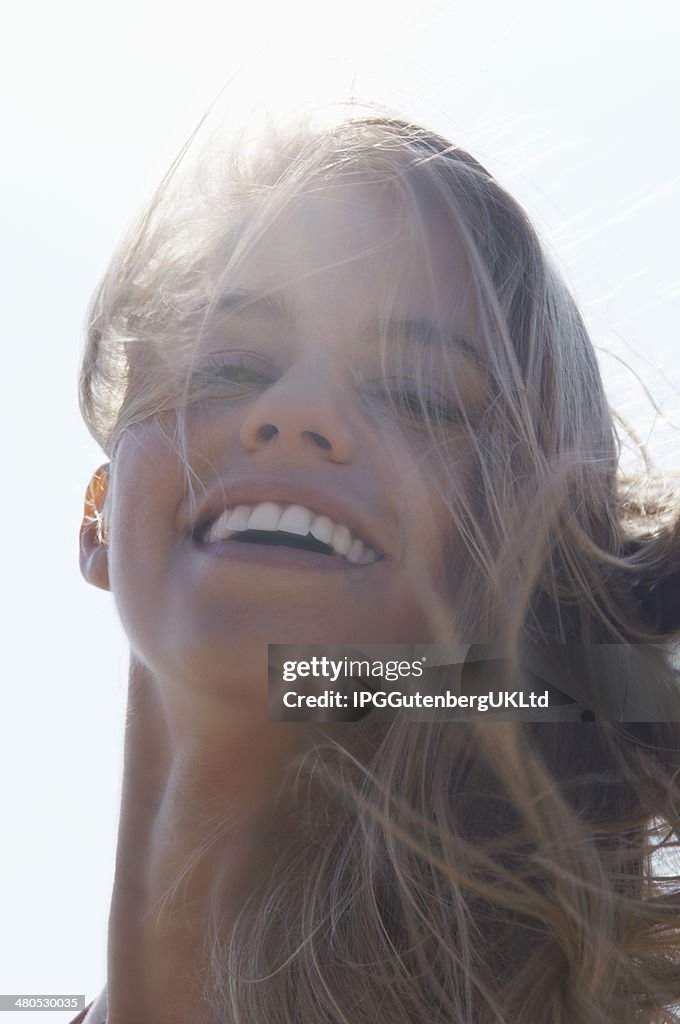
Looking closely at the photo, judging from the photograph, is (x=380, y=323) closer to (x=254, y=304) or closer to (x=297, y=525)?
(x=254, y=304)

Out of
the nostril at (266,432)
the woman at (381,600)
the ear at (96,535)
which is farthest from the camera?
the ear at (96,535)

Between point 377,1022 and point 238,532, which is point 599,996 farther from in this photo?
point 238,532

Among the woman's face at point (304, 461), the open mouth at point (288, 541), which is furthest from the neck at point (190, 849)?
the open mouth at point (288, 541)

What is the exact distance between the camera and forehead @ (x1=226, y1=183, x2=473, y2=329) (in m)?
1.90

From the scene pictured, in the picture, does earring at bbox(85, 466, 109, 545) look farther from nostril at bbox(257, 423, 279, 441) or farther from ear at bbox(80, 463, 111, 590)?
nostril at bbox(257, 423, 279, 441)

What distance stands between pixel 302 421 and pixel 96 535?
0.81 metres

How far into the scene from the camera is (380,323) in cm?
188

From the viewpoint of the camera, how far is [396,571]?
6.07ft

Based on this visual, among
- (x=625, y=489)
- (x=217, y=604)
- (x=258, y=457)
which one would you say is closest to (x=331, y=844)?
(x=217, y=604)

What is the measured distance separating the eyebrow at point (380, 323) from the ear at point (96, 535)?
0.60 m

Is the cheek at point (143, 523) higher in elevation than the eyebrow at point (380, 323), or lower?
lower

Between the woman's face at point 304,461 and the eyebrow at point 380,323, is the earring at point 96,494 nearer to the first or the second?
the woman's face at point 304,461

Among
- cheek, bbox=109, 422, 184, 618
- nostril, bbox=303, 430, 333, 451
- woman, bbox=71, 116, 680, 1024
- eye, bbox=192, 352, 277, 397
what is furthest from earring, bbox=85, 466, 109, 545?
nostril, bbox=303, 430, 333, 451

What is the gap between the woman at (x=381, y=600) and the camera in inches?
67.6
